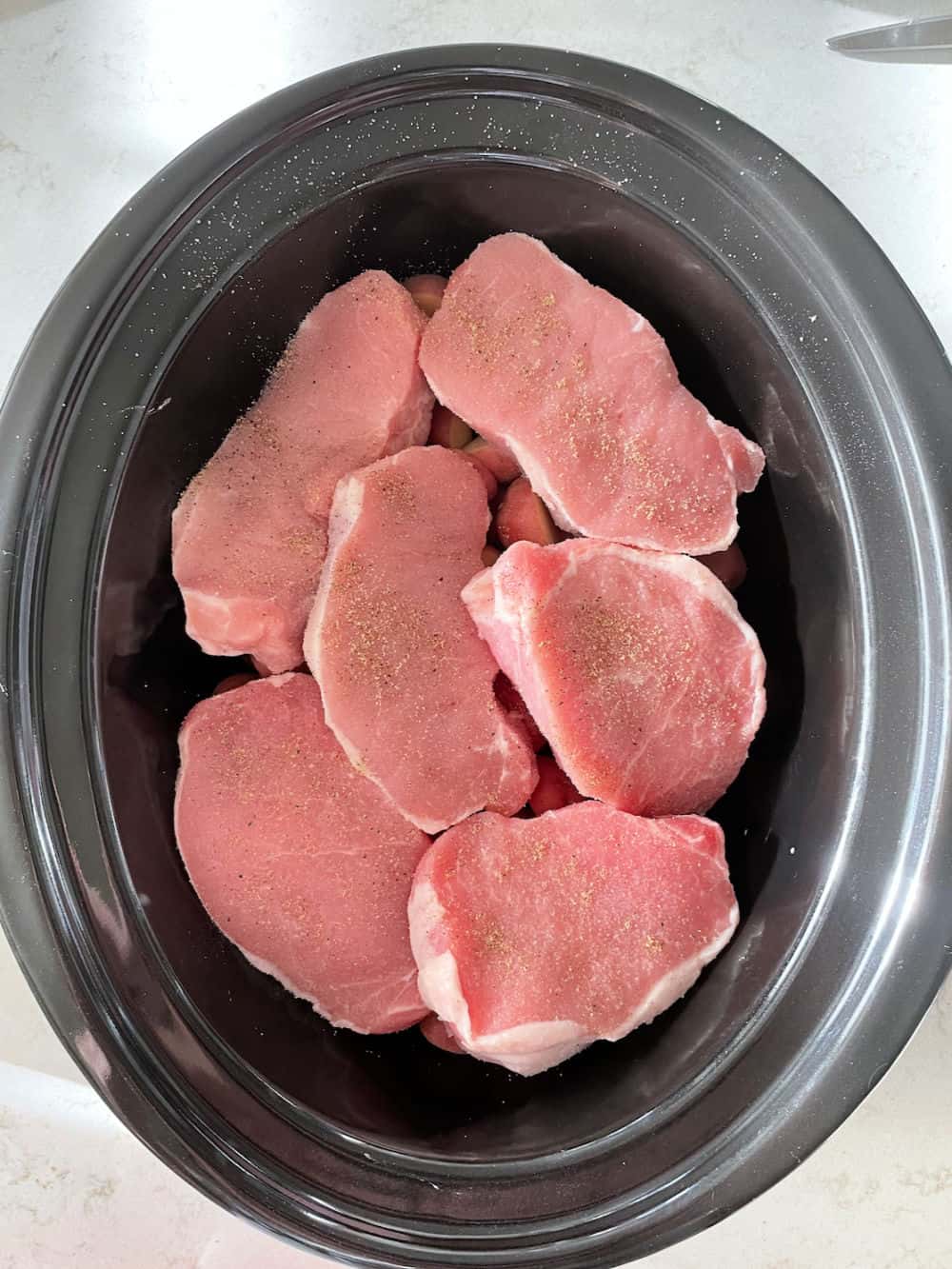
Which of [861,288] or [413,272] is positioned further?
[413,272]

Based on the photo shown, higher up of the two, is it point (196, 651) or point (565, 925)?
point (196, 651)

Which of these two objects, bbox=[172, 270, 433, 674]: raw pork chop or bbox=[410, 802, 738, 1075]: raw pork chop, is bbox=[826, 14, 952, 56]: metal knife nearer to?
bbox=[172, 270, 433, 674]: raw pork chop

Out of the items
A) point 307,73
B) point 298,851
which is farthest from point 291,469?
point 307,73

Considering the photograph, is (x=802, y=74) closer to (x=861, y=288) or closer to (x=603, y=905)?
(x=861, y=288)

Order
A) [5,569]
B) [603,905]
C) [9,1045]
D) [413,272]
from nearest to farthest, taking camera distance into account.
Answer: [5,569], [603,905], [413,272], [9,1045]

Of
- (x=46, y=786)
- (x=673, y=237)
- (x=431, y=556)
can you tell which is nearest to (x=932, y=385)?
(x=673, y=237)

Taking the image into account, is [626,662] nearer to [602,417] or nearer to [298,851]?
[602,417]
